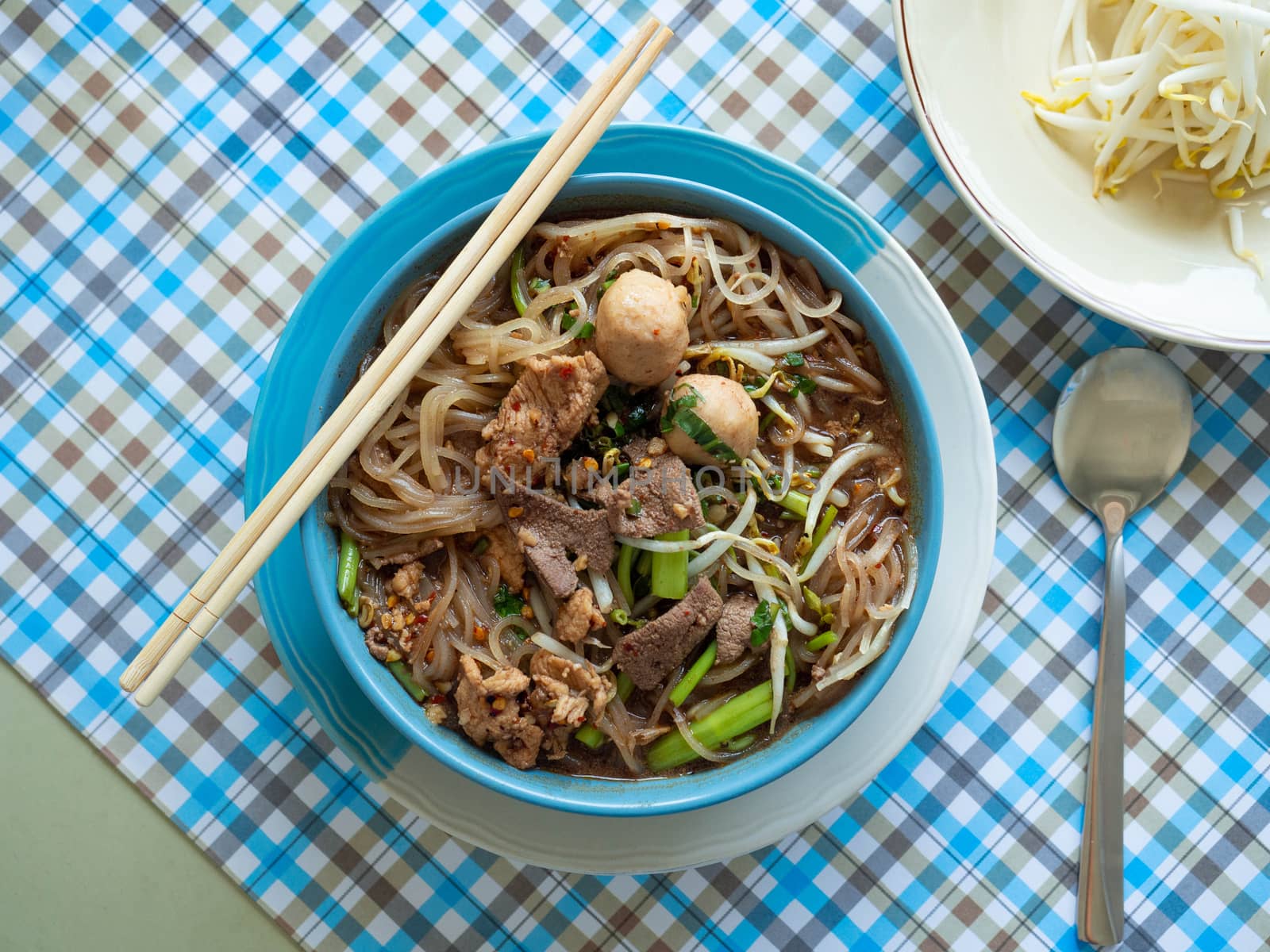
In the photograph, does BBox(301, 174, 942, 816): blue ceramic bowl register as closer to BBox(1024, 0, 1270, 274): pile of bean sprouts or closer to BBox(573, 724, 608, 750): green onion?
BBox(573, 724, 608, 750): green onion

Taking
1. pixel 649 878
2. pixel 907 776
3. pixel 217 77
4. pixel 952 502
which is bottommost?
pixel 907 776

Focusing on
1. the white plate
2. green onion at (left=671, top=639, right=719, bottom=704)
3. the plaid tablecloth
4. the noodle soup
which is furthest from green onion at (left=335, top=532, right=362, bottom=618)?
the white plate

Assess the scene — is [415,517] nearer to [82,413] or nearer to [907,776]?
[82,413]

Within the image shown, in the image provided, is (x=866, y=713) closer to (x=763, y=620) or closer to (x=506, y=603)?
(x=763, y=620)

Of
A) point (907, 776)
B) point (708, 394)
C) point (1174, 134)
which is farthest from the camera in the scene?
point (907, 776)

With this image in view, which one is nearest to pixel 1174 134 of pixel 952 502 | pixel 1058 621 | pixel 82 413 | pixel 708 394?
pixel 952 502

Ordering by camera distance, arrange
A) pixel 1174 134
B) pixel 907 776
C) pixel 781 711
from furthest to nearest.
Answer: pixel 907 776 → pixel 1174 134 → pixel 781 711
